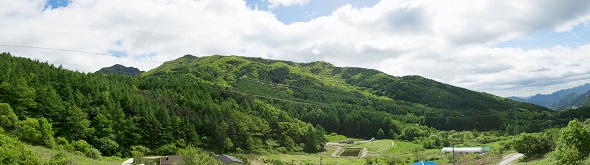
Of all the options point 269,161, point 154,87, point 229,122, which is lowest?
point 269,161

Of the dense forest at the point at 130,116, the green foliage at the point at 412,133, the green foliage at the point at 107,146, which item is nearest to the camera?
the dense forest at the point at 130,116

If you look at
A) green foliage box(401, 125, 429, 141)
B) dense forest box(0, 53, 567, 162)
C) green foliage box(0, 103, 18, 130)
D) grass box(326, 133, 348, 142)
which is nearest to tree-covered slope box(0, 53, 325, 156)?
dense forest box(0, 53, 567, 162)

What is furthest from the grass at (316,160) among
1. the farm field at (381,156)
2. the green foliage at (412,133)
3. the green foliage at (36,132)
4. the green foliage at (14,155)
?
the green foliage at (412,133)

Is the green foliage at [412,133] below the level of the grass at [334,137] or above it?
above

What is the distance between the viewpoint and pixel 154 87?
125562 mm

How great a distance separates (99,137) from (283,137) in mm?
54634

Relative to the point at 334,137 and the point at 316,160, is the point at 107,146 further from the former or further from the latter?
the point at 334,137

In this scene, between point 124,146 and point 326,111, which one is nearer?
point 124,146

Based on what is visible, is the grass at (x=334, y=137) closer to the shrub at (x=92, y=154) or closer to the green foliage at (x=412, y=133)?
the green foliage at (x=412, y=133)

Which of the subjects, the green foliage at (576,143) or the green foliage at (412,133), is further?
the green foliage at (412,133)

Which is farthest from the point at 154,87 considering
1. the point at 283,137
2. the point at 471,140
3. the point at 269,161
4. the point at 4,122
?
the point at 471,140

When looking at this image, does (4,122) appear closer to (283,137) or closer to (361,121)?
(283,137)

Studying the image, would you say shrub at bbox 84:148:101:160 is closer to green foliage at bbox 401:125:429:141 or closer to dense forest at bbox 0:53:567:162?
dense forest at bbox 0:53:567:162

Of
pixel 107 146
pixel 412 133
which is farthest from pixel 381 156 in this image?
pixel 107 146
